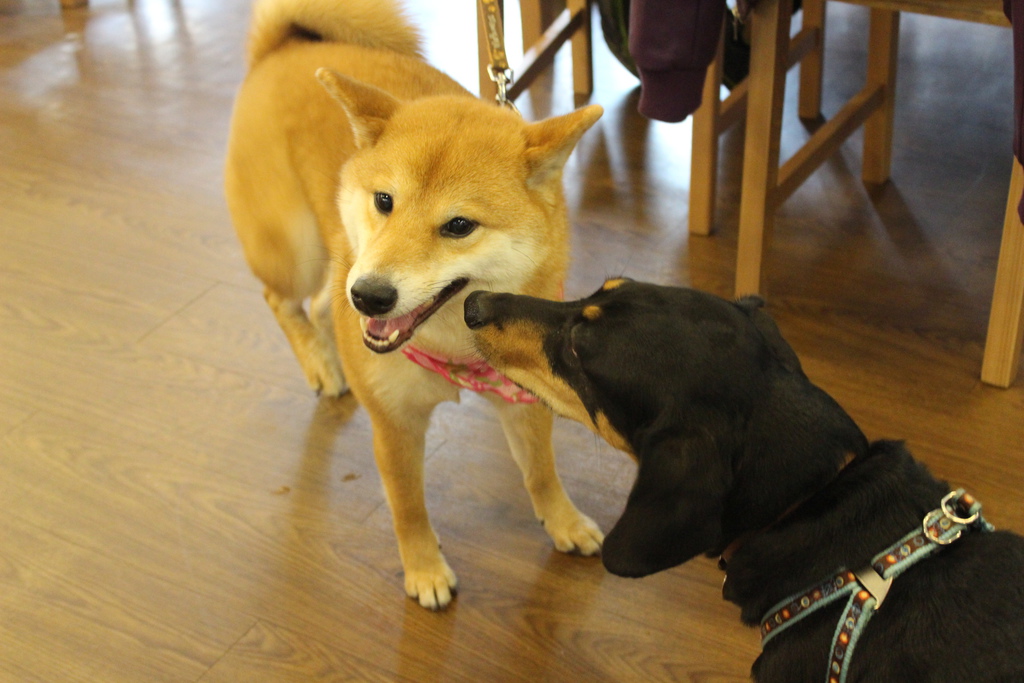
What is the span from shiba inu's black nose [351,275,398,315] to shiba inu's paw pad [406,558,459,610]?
611 mm

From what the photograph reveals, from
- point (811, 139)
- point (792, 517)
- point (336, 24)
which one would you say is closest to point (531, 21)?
point (811, 139)

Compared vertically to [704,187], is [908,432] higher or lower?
lower

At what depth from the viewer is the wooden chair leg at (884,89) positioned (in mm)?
2561

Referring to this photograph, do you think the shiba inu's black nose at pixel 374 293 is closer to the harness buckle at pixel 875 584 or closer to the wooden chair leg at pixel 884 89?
the harness buckle at pixel 875 584

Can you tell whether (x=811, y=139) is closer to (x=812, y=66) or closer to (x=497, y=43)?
(x=812, y=66)

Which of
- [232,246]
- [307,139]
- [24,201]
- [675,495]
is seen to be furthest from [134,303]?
[675,495]

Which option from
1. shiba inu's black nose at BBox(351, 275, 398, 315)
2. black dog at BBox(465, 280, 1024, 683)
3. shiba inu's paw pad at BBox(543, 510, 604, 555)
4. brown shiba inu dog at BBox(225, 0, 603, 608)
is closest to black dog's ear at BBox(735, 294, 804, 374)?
black dog at BBox(465, 280, 1024, 683)

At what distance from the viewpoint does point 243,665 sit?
5.32 ft

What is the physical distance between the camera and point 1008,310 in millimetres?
2004

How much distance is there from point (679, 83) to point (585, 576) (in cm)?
108

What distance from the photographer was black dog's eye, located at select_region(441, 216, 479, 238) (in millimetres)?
1383

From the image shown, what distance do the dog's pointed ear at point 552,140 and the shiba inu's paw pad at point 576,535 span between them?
69 centimetres

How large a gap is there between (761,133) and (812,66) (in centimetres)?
89

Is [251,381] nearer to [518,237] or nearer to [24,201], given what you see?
[518,237]
